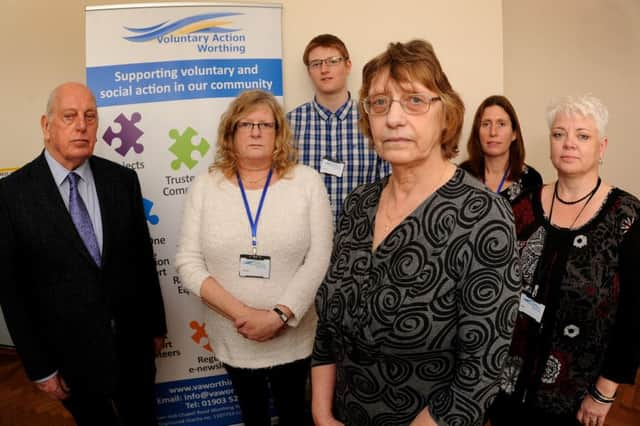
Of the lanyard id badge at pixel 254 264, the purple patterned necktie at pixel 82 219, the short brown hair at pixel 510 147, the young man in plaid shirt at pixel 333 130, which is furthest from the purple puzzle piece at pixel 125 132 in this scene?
the short brown hair at pixel 510 147

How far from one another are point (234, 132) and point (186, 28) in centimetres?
104

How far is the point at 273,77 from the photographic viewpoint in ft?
8.53

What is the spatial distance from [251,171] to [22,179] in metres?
0.89

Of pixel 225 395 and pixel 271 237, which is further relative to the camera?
pixel 225 395

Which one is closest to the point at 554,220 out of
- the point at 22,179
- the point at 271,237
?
the point at 271,237

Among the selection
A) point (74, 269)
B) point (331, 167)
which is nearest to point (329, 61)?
point (331, 167)

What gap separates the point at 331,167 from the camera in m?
2.58

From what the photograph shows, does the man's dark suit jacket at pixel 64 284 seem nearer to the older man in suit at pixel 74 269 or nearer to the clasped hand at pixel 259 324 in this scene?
the older man in suit at pixel 74 269

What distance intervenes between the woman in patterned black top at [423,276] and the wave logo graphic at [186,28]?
69.8 inches

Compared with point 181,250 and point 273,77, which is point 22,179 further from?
Result: point 273,77

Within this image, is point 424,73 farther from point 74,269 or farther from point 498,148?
point 498,148

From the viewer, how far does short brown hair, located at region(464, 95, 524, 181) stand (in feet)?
8.61

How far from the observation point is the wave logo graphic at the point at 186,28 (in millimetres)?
2502

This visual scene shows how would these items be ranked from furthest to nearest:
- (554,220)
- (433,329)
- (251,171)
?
(251,171), (554,220), (433,329)
